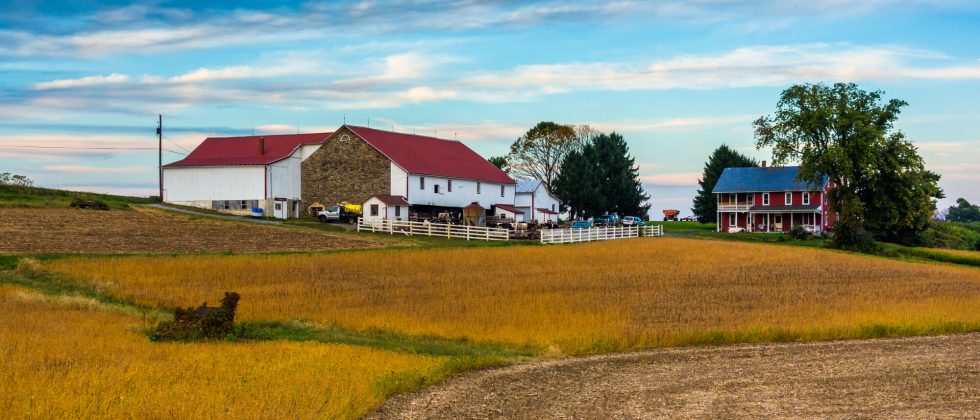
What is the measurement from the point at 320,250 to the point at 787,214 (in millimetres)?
64843

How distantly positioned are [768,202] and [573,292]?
76.7 metres

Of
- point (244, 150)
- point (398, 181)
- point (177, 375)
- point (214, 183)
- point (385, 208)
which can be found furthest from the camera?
point (244, 150)

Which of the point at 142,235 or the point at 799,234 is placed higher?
the point at 142,235

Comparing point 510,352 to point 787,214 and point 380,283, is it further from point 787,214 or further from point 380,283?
point 787,214

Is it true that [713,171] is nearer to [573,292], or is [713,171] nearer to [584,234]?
[584,234]

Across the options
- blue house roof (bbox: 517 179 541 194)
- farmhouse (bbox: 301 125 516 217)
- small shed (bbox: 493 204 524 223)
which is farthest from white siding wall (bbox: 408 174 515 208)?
blue house roof (bbox: 517 179 541 194)

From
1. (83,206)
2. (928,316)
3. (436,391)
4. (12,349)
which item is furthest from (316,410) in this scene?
(83,206)

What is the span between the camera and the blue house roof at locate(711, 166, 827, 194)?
107 meters

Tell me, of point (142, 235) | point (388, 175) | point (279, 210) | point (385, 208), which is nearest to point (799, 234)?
point (388, 175)

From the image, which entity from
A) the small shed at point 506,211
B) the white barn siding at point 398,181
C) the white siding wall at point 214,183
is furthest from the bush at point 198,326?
the small shed at point 506,211

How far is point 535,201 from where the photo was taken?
101 meters

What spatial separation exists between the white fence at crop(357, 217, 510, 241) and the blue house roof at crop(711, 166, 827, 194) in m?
46.0

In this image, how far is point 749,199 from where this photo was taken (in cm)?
10981

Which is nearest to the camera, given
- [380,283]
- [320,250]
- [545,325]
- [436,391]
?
[436,391]
